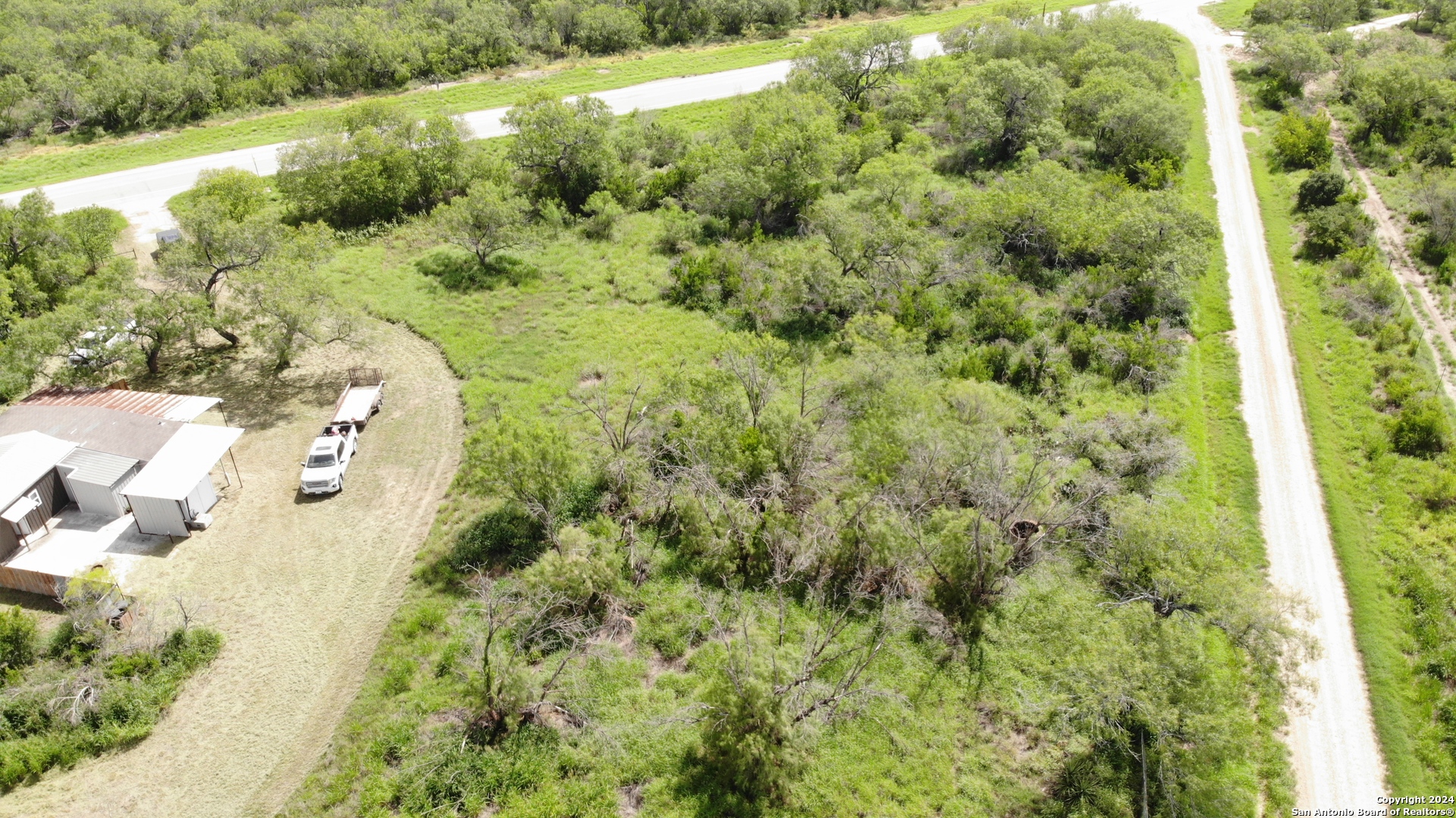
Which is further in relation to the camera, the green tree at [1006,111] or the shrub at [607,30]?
the shrub at [607,30]

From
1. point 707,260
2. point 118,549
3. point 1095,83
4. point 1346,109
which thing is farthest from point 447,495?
point 1346,109

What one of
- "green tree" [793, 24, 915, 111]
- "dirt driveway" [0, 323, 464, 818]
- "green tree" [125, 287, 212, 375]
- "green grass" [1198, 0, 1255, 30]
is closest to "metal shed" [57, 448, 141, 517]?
"dirt driveway" [0, 323, 464, 818]

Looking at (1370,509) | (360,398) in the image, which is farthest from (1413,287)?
(360,398)

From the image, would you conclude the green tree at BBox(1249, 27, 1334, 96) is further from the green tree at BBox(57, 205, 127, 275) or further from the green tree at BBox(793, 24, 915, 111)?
the green tree at BBox(57, 205, 127, 275)

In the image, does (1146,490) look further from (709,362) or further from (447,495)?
(447,495)

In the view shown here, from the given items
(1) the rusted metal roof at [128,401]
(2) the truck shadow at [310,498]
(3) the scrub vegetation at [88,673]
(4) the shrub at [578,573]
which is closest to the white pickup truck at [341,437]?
(2) the truck shadow at [310,498]

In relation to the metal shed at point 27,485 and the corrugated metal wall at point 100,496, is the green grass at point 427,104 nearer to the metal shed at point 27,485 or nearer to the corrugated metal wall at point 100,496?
the metal shed at point 27,485

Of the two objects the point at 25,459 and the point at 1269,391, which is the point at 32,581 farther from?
the point at 1269,391
